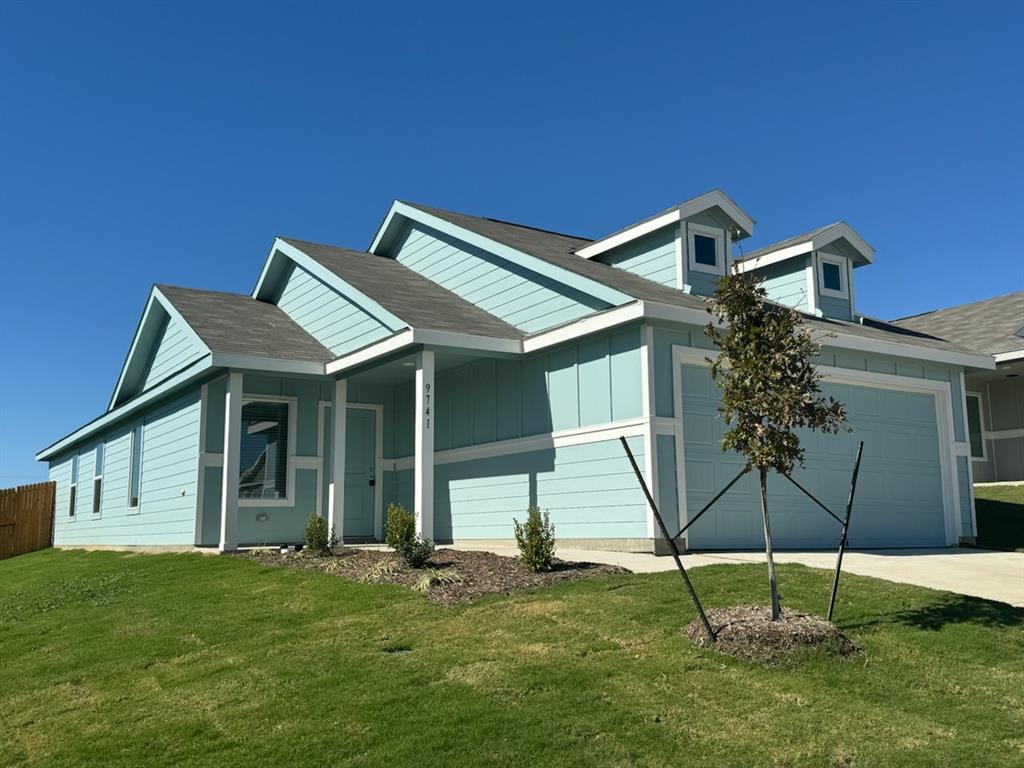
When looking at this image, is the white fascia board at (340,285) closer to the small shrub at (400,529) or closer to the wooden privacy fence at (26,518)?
the small shrub at (400,529)

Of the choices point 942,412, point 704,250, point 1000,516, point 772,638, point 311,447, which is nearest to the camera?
point 772,638

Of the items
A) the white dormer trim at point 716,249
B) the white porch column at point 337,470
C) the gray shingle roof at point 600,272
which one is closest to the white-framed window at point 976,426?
the gray shingle roof at point 600,272

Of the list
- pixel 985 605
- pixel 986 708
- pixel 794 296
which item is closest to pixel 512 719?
pixel 986 708

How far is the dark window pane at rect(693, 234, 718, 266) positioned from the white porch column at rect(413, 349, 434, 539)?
5219mm

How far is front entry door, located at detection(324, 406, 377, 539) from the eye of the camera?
54.0 feet

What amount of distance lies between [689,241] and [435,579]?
8.40 metres

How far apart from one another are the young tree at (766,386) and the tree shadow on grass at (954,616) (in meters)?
1.19

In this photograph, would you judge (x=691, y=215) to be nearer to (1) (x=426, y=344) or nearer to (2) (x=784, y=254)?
(2) (x=784, y=254)

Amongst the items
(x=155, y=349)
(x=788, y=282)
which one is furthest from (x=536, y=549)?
(x=155, y=349)

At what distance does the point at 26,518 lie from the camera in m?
24.0

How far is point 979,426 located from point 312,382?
16.2 m

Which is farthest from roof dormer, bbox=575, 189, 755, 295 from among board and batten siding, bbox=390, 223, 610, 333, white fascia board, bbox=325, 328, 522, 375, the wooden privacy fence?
the wooden privacy fence

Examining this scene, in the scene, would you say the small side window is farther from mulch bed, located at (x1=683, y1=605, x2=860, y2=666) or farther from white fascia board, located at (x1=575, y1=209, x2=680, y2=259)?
mulch bed, located at (x1=683, y1=605, x2=860, y2=666)

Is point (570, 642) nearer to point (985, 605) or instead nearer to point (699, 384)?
point (985, 605)
